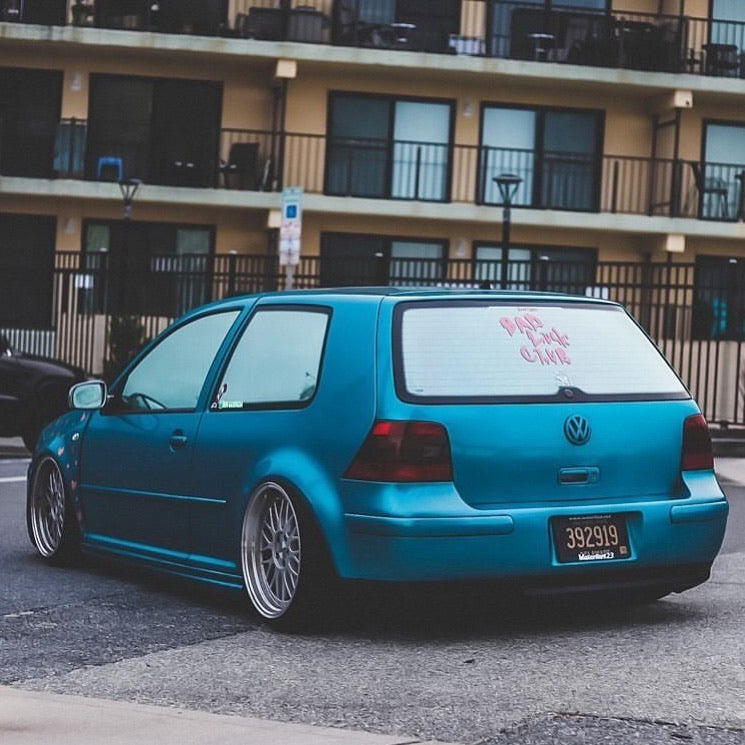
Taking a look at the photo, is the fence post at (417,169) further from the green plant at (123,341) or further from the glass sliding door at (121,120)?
the green plant at (123,341)

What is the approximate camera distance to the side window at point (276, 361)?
24.9 ft

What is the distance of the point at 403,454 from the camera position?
7027 mm

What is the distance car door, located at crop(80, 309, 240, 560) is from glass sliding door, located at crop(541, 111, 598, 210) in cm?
2691

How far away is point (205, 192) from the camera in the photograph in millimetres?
33438

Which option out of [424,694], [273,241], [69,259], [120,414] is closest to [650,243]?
[273,241]

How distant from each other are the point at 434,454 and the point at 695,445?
4.51 feet

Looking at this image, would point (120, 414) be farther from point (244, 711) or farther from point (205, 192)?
point (205, 192)

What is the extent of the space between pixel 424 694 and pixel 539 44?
29.9 meters

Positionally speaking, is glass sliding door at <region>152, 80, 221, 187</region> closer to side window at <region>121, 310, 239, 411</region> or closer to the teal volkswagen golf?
side window at <region>121, 310, 239, 411</region>

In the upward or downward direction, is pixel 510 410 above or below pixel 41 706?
above

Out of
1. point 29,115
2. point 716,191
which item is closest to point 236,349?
point 29,115

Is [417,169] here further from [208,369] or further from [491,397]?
[491,397]

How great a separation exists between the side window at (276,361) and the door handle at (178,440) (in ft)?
0.75

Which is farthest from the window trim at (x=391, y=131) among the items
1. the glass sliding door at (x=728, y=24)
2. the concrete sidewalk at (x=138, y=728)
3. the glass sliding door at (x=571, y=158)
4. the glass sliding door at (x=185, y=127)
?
the concrete sidewalk at (x=138, y=728)
